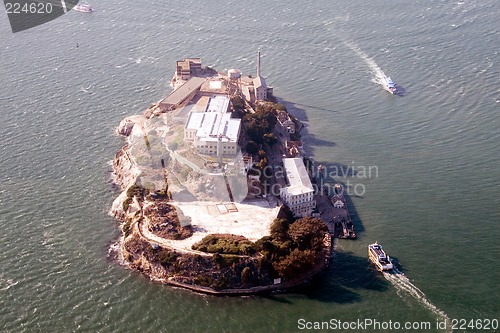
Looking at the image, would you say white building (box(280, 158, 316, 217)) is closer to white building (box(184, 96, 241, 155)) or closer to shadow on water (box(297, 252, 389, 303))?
white building (box(184, 96, 241, 155))

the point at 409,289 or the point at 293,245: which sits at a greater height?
the point at 293,245

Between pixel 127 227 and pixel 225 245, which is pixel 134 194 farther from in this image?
pixel 225 245

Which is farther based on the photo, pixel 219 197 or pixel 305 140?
pixel 305 140

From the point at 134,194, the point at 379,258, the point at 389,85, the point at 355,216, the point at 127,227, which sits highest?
the point at 134,194

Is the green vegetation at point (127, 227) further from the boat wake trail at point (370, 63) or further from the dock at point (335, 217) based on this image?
the boat wake trail at point (370, 63)

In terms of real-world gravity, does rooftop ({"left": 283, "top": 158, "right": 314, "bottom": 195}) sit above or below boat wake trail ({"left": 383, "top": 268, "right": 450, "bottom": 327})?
above

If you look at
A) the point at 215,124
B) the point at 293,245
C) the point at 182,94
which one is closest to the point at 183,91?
the point at 182,94

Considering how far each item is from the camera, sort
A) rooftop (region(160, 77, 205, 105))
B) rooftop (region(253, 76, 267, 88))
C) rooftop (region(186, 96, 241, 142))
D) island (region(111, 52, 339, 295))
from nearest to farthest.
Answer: island (region(111, 52, 339, 295)), rooftop (region(186, 96, 241, 142)), rooftop (region(160, 77, 205, 105)), rooftop (region(253, 76, 267, 88))

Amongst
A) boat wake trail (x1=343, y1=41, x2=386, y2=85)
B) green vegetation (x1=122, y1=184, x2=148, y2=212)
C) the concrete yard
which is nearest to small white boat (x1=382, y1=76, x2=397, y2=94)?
boat wake trail (x1=343, y1=41, x2=386, y2=85)
